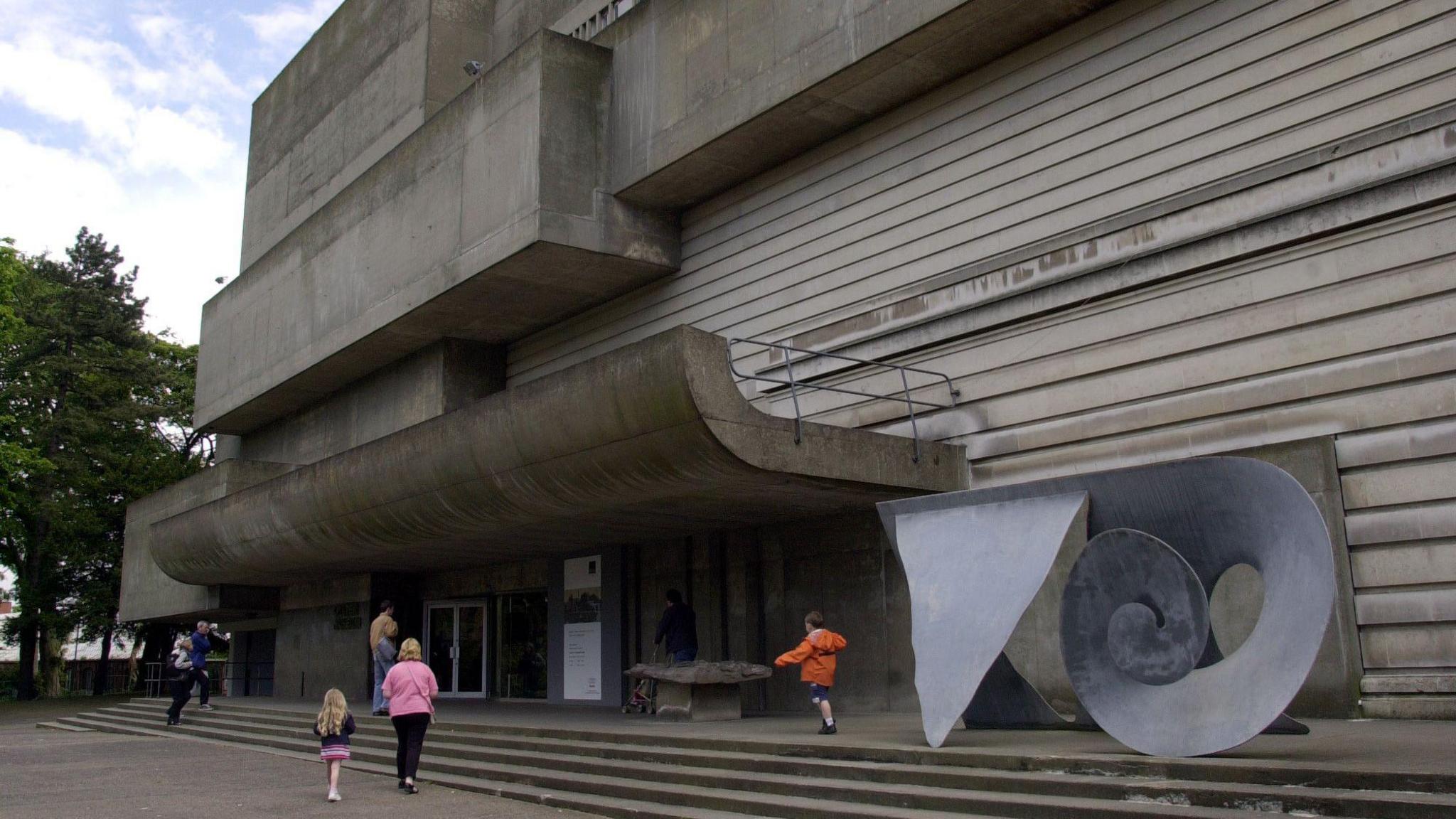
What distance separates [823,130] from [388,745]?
392 inches

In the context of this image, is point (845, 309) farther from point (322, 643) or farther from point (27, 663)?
point (27, 663)

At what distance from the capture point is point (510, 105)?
18.8m

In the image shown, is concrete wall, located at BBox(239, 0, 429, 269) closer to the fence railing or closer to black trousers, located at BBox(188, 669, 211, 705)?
the fence railing

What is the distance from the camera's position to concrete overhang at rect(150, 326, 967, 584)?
38.3 ft

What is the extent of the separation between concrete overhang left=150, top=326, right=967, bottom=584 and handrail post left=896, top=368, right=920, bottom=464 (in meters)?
0.14

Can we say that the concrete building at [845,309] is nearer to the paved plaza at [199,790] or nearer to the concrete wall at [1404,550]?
the concrete wall at [1404,550]

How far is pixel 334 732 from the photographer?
10.8 metres

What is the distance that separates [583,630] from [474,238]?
22.1 feet

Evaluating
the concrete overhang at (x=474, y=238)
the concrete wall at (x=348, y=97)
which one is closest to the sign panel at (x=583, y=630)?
the concrete overhang at (x=474, y=238)

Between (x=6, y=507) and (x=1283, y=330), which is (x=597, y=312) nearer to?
(x=1283, y=330)

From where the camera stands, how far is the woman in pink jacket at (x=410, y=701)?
36.2ft

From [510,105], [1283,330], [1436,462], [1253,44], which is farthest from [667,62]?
[1436,462]

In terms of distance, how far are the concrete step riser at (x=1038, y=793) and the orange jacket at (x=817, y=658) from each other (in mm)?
1609

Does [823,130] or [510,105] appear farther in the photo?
[510,105]
